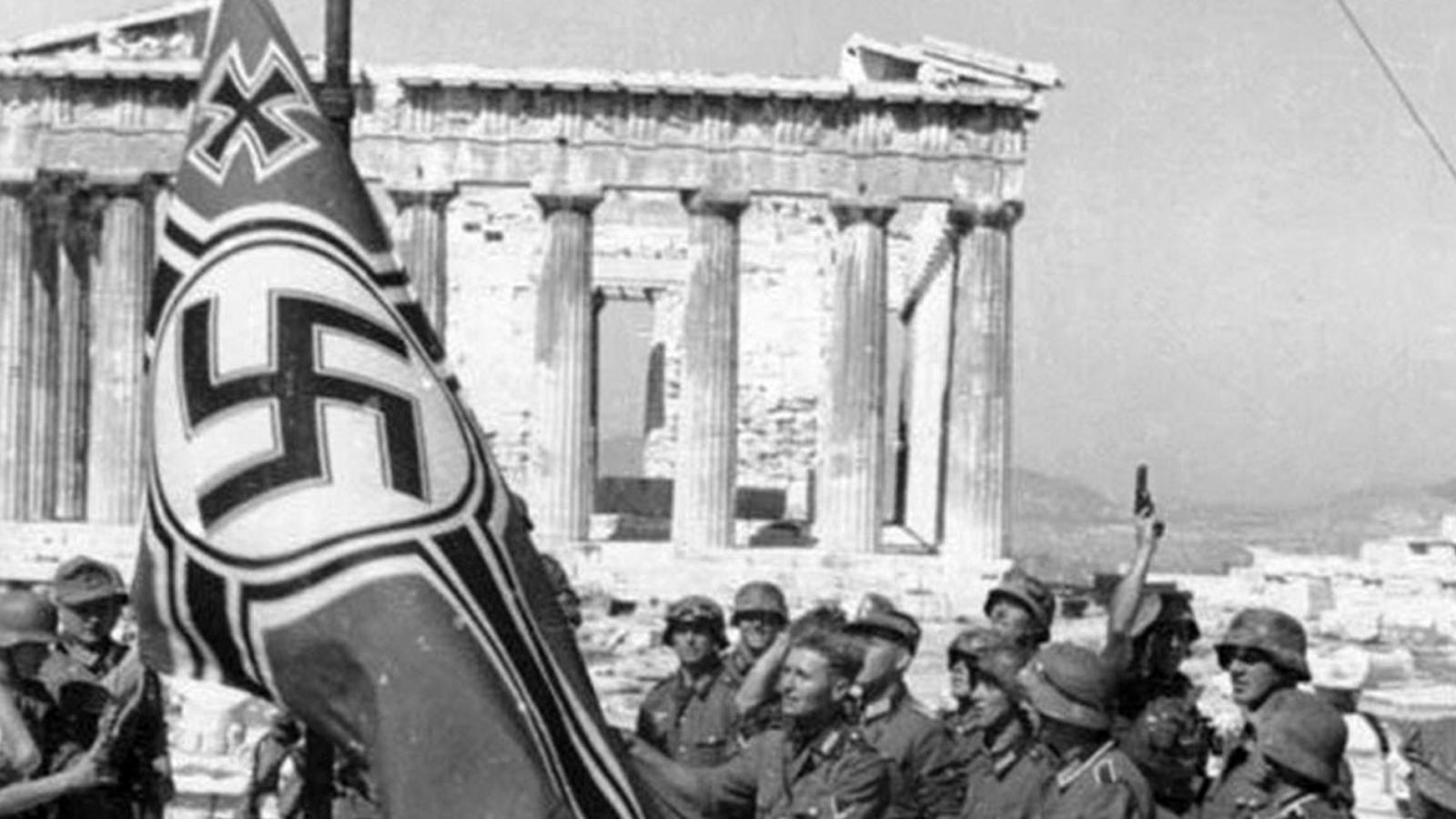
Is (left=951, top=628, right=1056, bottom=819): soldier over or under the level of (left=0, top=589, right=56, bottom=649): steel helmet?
under

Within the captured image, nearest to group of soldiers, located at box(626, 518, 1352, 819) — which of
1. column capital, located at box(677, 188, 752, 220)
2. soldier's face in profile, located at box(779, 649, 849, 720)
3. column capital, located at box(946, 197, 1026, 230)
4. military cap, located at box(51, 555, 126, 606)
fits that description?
soldier's face in profile, located at box(779, 649, 849, 720)

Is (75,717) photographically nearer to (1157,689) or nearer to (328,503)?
(328,503)

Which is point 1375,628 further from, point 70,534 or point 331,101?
point 331,101

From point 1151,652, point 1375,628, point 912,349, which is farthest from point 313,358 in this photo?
point 912,349

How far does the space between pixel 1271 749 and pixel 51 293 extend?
107ft

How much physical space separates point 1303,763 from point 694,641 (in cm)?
329

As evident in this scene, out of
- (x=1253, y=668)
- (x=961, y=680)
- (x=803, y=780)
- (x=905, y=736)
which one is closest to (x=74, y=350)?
(x=961, y=680)

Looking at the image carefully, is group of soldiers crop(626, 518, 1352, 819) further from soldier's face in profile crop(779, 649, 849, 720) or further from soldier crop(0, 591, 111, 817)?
soldier crop(0, 591, 111, 817)

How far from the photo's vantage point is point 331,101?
6.27 m

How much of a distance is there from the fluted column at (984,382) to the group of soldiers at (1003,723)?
2575 cm

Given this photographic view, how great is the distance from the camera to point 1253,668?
26.4 feet

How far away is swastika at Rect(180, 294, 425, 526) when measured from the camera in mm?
5824

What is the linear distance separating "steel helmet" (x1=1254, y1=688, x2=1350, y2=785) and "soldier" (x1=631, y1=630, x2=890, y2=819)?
119 centimetres

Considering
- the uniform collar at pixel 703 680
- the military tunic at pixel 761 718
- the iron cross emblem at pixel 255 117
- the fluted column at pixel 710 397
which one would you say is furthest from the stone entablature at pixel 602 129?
the iron cross emblem at pixel 255 117
